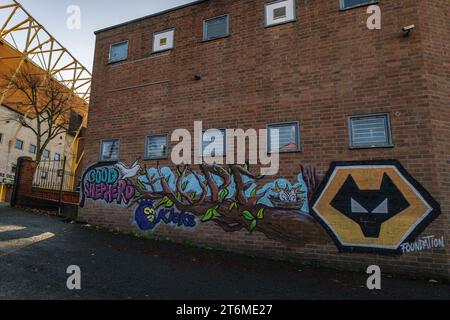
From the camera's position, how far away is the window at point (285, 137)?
726cm

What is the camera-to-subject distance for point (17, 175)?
11703 millimetres

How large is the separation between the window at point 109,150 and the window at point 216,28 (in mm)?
4462

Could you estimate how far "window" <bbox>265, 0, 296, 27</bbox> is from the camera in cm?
802

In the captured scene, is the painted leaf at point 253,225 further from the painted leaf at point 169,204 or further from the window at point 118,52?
the window at point 118,52

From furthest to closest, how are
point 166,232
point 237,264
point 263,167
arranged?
Answer: point 166,232 < point 263,167 < point 237,264

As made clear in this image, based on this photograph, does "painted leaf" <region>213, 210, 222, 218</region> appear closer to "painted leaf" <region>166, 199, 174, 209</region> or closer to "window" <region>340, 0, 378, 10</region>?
"painted leaf" <region>166, 199, 174, 209</region>

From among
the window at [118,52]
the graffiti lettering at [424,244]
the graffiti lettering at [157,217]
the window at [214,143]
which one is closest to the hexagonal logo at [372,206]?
the graffiti lettering at [424,244]

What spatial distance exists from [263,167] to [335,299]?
3.60 meters

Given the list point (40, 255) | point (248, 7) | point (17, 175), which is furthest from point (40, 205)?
point (248, 7)

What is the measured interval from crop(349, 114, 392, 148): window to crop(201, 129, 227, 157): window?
10.6 ft

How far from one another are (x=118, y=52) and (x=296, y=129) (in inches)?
279

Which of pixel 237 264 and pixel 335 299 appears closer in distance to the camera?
pixel 335 299
